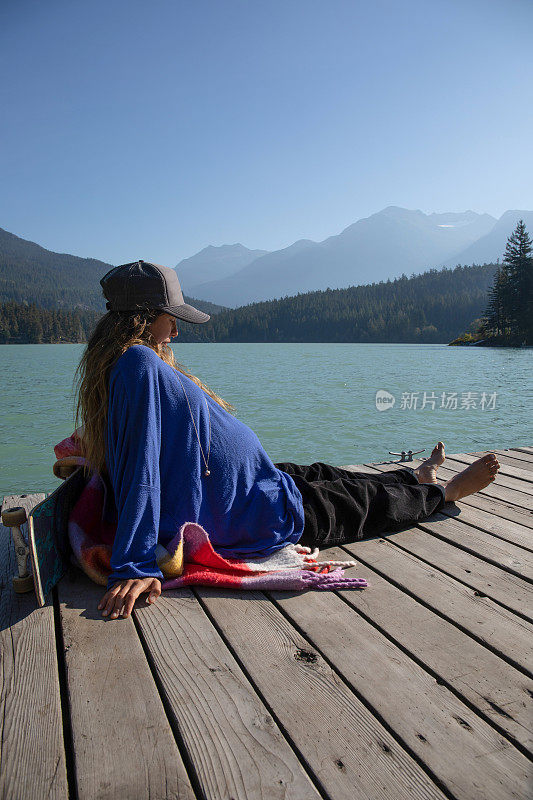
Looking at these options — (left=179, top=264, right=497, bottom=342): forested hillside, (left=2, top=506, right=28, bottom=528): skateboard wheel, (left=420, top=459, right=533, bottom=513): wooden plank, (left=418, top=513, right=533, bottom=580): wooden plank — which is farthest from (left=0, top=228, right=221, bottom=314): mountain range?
(left=2, top=506, right=28, bottom=528): skateboard wheel

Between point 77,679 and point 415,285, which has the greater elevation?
point 415,285

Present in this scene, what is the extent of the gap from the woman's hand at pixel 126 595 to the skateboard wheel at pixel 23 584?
0.98ft

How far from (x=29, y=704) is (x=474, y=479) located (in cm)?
223

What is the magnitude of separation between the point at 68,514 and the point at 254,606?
0.77 meters

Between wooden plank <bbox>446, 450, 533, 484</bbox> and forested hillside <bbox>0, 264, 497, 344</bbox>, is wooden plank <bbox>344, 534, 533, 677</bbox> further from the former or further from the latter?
forested hillside <bbox>0, 264, 497, 344</bbox>

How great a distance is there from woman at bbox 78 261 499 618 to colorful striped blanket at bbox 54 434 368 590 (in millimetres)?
53

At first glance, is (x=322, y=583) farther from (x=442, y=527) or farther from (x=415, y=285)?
(x=415, y=285)

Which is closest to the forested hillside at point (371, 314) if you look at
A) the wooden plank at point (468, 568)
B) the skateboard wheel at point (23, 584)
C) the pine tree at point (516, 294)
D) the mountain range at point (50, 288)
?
the mountain range at point (50, 288)

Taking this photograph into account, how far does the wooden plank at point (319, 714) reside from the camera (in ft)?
3.64

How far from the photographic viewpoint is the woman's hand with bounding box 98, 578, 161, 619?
5.68ft

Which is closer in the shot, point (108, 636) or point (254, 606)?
point (108, 636)

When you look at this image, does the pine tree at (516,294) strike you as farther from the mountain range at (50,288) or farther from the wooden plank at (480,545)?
the mountain range at (50,288)

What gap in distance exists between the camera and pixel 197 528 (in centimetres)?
192

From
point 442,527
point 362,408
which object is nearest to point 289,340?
point 362,408
